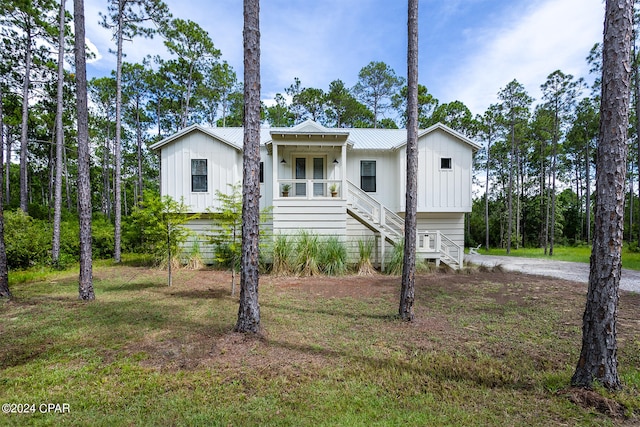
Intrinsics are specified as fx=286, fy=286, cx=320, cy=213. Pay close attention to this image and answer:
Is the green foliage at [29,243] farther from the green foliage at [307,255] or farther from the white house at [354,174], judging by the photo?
the green foliage at [307,255]

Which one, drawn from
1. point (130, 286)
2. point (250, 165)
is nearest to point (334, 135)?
point (250, 165)

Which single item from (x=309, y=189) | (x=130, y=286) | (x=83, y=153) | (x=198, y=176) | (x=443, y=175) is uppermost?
(x=443, y=175)

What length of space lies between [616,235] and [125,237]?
18396 mm

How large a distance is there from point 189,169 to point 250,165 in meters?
8.92

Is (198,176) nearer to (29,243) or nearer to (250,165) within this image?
(29,243)

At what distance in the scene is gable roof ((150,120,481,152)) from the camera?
10.3m

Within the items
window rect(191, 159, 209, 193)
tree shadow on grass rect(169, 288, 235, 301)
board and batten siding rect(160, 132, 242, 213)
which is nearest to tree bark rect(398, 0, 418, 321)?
tree shadow on grass rect(169, 288, 235, 301)

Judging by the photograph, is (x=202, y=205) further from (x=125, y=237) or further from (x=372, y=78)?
(x=372, y=78)

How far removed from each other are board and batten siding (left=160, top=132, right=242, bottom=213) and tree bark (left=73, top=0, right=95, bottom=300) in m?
5.63

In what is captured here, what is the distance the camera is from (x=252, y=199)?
4.21 meters

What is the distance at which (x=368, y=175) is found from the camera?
12789 millimetres

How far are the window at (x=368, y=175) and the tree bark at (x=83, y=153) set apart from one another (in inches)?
376

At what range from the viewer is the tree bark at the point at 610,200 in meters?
2.67

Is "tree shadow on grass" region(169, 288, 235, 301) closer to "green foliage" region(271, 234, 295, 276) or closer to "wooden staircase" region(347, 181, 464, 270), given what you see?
"green foliage" region(271, 234, 295, 276)
